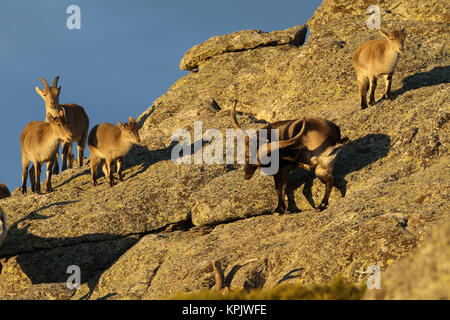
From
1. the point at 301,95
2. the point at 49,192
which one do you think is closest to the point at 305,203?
the point at 301,95

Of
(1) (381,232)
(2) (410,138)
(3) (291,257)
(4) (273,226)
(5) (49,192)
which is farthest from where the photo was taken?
(5) (49,192)

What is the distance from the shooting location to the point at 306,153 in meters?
16.2

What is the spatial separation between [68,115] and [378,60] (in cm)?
1254

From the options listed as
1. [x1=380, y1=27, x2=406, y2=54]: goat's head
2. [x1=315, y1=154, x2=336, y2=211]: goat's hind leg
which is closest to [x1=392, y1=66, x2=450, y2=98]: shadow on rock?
[x1=380, y1=27, x2=406, y2=54]: goat's head

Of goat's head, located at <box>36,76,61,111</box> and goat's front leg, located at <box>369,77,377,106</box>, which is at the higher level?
goat's head, located at <box>36,76,61,111</box>

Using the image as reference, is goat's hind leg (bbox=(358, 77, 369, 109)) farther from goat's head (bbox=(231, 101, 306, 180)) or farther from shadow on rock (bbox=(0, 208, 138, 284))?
shadow on rock (bbox=(0, 208, 138, 284))

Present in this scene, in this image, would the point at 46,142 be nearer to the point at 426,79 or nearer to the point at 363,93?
the point at 363,93

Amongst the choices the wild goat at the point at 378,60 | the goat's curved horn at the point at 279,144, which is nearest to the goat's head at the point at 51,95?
the goat's curved horn at the point at 279,144

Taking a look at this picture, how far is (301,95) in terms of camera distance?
23109 millimetres

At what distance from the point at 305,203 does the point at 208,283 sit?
4.75 meters

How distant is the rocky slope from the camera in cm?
1226

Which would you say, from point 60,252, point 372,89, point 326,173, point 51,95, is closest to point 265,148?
point 326,173

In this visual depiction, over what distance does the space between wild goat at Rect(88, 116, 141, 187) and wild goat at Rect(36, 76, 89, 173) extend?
2532 millimetres
